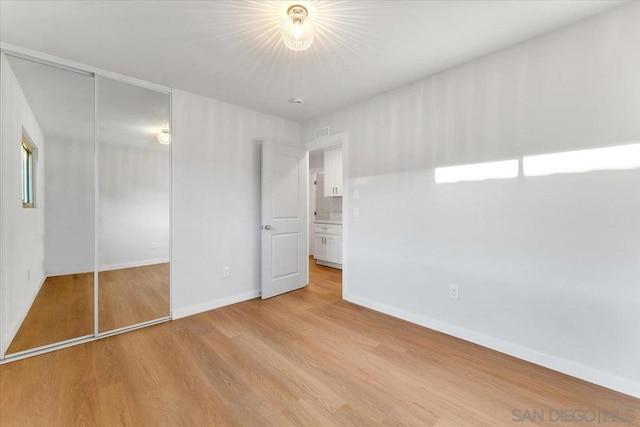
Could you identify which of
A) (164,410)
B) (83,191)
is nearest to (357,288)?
(164,410)

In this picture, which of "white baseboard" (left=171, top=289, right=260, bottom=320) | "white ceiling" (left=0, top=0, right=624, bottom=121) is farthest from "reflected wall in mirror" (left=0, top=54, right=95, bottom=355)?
"white baseboard" (left=171, top=289, right=260, bottom=320)

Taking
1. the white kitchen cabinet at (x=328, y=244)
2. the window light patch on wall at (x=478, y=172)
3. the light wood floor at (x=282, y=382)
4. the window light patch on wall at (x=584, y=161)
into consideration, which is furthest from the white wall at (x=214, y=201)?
the window light patch on wall at (x=584, y=161)

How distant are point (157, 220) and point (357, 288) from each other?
93.5 inches

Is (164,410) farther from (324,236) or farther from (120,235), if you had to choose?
(324,236)

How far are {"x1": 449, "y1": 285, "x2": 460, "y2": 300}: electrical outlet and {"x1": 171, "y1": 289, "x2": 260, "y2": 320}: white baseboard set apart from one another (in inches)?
92.2

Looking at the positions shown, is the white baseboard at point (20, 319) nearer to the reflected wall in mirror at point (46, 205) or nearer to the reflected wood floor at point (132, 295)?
the reflected wall in mirror at point (46, 205)

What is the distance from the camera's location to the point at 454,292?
2455mm

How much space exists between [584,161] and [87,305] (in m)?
4.18

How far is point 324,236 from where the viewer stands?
547 centimetres

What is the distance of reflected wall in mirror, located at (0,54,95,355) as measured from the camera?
6.89 ft

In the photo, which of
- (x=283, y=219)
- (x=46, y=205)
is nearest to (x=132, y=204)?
(x=46, y=205)

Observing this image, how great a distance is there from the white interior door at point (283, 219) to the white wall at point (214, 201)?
19 centimetres

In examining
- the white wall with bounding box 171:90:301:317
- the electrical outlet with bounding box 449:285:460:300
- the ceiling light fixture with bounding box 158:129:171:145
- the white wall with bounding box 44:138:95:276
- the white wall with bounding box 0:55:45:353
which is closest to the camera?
the white wall with bounding box 0:55:45:353

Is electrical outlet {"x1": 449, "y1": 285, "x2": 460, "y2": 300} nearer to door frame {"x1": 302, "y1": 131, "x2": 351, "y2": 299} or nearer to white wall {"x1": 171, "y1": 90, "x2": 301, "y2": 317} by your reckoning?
door frame {"x1": 302, "y1": 131, "x2": 351, "y2": 299}
